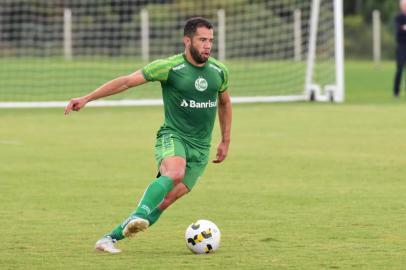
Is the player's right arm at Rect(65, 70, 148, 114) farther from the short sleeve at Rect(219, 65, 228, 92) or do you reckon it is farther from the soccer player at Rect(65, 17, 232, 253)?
the short sleeve at Rect(219, 65, 228, 92)

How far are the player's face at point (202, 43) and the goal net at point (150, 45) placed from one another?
16.8m

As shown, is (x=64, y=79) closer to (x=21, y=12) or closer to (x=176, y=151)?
(x=21, y=12)

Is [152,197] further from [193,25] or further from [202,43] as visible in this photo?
[193,25]

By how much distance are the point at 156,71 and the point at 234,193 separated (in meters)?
3.99

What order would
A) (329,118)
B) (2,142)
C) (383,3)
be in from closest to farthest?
(2,142) → (329,118) → (383,3)

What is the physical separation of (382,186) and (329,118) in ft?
31.3

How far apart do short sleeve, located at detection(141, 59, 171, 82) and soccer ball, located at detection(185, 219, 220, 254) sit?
1.20m

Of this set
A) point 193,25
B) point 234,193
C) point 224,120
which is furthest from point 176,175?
point 234,193

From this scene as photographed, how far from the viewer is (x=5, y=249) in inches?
357

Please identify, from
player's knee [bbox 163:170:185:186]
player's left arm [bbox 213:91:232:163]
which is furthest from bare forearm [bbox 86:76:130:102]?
player's left arm [bbox 213:91:232:163]

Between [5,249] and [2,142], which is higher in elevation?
[5,249]

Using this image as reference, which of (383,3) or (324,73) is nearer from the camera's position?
(324,73)

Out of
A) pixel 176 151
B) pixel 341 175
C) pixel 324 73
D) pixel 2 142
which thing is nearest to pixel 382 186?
pixel 341 175

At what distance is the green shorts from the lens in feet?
29.7
